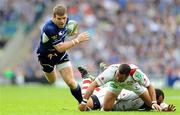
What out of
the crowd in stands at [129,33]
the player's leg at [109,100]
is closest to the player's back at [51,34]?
the player's leg at [109,100]

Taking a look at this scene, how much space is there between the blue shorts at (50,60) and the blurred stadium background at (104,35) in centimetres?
1694

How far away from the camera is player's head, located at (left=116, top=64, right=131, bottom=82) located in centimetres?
1496

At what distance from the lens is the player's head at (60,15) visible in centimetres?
1593

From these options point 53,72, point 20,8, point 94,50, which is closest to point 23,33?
point 20,8

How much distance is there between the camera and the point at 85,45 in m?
37.2

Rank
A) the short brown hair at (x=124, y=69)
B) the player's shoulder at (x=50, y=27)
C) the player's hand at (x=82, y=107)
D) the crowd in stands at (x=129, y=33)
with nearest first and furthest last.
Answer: the short brown hair at (x=124, y=69)
the player's hand at (x=82, y=107)
the player's shoulder at (x=50, y=27)
the crowd in stands at (x=129, y=33)

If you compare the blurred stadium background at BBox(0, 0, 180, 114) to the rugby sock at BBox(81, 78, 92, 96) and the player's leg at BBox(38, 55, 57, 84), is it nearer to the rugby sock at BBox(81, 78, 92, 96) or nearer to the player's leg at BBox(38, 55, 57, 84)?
the player's leg at BBox(38, 55, 57, 84)

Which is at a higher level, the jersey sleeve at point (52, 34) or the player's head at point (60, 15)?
the player's head at point (60, 15)

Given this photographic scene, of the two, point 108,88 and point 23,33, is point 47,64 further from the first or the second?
point 23,33

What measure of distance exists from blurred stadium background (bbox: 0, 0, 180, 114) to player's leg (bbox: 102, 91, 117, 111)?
59.7 ft

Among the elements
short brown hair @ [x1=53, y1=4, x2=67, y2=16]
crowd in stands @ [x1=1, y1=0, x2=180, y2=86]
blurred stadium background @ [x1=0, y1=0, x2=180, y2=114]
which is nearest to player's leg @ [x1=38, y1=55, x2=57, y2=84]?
short brown hair @ [x1=53, y1=4, x2=67, y2=16]

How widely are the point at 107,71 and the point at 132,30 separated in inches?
869

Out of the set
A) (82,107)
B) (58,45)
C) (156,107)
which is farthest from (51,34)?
(156,107)

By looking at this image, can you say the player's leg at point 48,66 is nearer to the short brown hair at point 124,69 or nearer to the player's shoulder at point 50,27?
the player's shoulder at point 50,27
